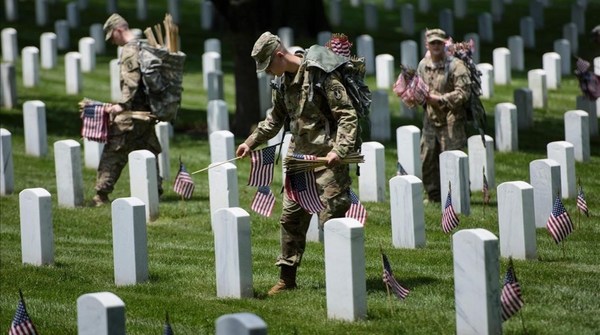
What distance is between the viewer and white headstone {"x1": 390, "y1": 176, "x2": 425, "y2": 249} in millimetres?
12453

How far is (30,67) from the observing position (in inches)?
1005

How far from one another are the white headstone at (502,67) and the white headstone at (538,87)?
2.23m

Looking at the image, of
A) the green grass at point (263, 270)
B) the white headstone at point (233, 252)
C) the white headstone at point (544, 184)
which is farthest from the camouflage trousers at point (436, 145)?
the white headstone at point (233, 252)

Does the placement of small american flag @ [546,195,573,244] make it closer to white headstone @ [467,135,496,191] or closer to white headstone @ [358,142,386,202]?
white headstone @ [358,142,386,202]

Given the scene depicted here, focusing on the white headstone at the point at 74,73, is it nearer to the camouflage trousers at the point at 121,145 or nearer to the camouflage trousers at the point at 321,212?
the camouflage trousers at the point at 121,145

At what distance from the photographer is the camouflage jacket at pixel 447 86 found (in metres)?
15.0

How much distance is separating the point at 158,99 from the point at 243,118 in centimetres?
557

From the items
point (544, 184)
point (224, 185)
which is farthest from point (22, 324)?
point (544, 184)

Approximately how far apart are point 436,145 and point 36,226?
193 inches

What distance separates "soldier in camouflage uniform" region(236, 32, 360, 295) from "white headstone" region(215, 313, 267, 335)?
3392 millimetres

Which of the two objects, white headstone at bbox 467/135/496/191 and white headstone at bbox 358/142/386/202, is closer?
white headstone at bbox 358/142/386/202

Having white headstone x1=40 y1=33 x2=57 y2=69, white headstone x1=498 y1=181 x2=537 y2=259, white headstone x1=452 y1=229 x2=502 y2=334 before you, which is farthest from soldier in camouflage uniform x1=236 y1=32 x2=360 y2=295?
white headstone x1=40 y1=33 x2=57 y2=69

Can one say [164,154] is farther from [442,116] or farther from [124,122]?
[442,116]

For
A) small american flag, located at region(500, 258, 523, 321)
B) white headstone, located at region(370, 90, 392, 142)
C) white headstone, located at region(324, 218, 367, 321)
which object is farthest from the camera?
white headstone, located at region(370, 90, 392, 142)
